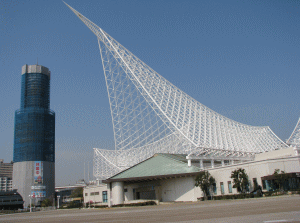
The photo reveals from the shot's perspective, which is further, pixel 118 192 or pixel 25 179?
pixel 25 179

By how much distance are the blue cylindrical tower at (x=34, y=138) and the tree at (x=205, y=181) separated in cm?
10084

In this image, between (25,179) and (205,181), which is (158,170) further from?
(25,179)

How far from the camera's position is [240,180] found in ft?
122

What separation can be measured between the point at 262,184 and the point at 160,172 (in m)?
16.1

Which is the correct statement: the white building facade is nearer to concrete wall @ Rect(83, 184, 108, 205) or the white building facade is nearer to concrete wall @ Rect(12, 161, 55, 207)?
concrete wall @ Rect(83, 184, 108, 205)

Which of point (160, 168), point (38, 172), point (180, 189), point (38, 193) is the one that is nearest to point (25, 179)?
point (38, 172)

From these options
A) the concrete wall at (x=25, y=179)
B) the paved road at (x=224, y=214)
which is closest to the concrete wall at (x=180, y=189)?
the paved road at (x=224, y=214)

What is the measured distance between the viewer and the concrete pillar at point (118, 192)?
155 feet

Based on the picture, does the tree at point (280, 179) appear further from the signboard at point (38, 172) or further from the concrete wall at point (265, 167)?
the signboard at point (38, 172)

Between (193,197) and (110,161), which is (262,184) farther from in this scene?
(110,161)

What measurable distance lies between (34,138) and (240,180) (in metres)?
111

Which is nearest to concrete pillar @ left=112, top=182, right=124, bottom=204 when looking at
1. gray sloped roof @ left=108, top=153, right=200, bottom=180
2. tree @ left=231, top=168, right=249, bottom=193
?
gray sloped roof @ left=108, top=153, right=200, bottom=180

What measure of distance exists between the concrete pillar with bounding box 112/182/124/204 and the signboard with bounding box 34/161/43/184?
88.3m

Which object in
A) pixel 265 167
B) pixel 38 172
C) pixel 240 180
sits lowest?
pixel 240 180
